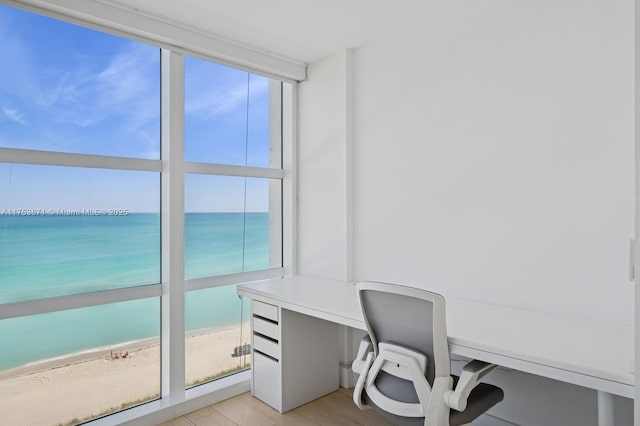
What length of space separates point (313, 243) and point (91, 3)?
209cm

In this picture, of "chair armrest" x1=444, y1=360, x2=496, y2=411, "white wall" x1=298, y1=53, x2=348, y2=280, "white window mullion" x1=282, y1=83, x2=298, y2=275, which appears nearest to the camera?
"chair armrest" x1=444, y1=360, x2=496, y2=411

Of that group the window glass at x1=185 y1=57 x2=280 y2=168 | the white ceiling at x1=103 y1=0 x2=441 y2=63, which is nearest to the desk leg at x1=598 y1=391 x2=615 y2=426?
the white ceiling at x1=103 y1=0 x2=441 y2=63

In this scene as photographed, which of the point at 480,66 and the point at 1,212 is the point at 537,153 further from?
the point at 1,212

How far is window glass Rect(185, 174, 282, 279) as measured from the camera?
110 inches

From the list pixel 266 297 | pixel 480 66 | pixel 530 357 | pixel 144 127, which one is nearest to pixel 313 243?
pixel 266 297

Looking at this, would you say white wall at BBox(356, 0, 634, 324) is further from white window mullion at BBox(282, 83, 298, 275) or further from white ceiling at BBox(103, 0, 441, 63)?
white window mullion at BBox(282, 83, 298, 275)

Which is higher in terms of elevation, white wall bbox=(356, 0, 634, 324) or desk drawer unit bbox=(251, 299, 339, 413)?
white wall bbox=(356, 0, 634, 324)

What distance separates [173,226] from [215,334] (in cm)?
89

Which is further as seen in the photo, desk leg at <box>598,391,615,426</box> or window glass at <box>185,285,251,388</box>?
window glass at <box>185,285,251,388</box>

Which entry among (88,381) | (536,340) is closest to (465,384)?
(536,340)

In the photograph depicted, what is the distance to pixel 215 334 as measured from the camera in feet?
9.59

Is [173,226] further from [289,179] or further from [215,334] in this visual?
[289,179]

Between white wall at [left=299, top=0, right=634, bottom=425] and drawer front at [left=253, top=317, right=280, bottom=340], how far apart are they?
636mm

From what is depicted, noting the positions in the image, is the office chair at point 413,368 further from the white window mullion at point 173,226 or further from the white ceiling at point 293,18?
the white ceiling at point 293,18
